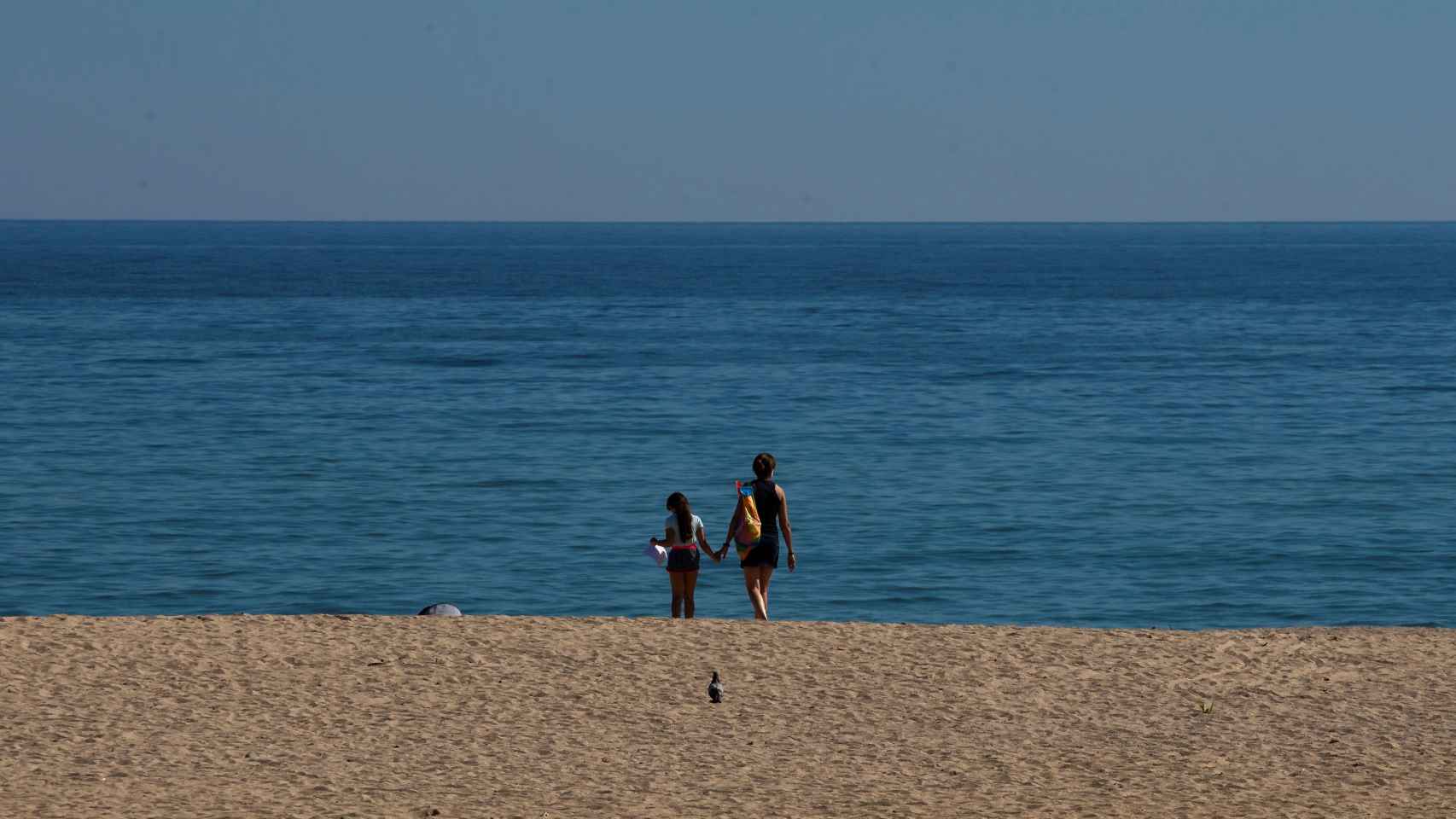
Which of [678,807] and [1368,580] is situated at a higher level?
[678,807]

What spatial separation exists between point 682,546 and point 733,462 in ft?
63.3

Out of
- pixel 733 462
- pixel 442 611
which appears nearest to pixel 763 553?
pixel 442 611

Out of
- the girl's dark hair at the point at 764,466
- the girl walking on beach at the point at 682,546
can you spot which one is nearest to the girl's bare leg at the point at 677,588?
the girl walking on beach at the point at 682,546

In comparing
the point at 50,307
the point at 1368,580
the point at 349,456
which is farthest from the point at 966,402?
the point at 50,307

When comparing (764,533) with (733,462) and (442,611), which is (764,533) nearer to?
(442,611)

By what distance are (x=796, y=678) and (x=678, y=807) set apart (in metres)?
3.20

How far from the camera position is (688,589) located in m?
15.8

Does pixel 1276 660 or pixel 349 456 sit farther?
pixel 349 456

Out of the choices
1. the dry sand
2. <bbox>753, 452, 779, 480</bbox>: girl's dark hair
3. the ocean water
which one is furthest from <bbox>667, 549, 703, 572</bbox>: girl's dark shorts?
the ocean water

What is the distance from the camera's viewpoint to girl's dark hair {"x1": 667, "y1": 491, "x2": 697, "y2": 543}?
15438mm

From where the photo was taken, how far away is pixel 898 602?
857 inches

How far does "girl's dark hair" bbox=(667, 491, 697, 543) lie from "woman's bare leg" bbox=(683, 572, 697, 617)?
0.34m

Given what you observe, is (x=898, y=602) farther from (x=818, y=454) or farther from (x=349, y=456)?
(x=349, y=456)

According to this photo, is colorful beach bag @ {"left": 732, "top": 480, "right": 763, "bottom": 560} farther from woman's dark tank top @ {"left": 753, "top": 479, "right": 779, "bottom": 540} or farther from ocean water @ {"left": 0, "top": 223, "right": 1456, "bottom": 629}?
ocean water @ {"left": 0, "top": 223, "right": 1456, "bottom": 629}
